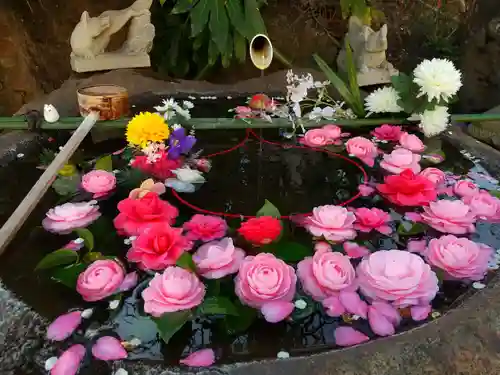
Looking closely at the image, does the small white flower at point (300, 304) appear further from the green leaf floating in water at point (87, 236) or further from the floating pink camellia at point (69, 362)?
the green leaf floating in water at point (87, 236)

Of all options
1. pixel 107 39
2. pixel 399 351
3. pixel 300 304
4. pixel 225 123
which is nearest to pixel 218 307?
pixel 300 304

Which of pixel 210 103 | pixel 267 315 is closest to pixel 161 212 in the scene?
pixel 267 315

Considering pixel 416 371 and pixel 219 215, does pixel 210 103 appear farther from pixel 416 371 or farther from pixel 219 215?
pixel 416 371

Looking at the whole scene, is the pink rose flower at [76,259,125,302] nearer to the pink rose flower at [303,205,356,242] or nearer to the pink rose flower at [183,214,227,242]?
the pink rose flower at [183,214,227,242]

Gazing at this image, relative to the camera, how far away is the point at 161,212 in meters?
1.50

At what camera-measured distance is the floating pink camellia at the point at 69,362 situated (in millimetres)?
1011

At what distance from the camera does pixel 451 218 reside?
149 centimetres

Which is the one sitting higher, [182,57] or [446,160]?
[446,160]

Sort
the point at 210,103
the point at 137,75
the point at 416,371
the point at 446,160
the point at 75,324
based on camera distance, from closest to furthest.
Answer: the point at 416,371 < the point at 75,324 < the point at 446,160 < the point at 210,103 < the point at 137,75

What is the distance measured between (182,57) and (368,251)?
3.07m

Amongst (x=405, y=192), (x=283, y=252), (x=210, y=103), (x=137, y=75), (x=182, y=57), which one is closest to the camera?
(x=283, y=252)

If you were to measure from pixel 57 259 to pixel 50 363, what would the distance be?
13.2 inches

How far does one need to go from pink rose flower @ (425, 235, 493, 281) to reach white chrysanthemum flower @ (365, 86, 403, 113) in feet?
3.47

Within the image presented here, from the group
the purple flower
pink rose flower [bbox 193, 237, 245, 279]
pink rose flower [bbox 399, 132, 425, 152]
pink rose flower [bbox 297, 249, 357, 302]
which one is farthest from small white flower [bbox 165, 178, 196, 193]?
pink rose flower [bbox 399, 132, 425, 152]
